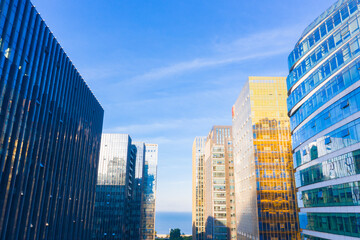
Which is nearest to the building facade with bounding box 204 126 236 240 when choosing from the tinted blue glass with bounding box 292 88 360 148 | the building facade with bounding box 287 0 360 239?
the building facade with bounding box 287 0 360 239

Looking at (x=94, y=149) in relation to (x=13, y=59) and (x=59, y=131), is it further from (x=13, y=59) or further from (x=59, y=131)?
(x=13, y=59)

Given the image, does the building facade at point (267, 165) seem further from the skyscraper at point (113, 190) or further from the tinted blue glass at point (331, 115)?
the skyscraper at point (113, 190)

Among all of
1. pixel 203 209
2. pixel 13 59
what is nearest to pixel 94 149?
pixel 13 59

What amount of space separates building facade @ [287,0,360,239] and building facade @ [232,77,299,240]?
38.5 metres

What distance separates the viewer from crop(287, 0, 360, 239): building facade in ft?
124

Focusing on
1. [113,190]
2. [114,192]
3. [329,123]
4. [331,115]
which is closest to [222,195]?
[114,192]

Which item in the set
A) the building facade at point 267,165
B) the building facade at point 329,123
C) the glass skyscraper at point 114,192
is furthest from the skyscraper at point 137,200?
the building facade at point 329,123

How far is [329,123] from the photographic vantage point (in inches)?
1713

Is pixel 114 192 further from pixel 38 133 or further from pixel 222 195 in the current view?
pixel 38 133

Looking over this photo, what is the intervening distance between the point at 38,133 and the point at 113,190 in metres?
86.6

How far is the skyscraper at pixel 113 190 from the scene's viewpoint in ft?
403

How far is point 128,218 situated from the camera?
14150 cm

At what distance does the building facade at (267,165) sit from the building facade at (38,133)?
56504 millimetres

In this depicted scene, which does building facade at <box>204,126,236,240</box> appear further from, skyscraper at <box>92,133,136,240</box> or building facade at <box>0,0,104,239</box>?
building facade at <box>0,0,104,239</box>
